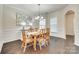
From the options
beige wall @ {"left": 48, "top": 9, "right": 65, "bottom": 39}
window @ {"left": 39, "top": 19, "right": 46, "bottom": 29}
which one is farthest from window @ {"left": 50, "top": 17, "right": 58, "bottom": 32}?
window @ {"left": 39, "top": 19, "right": 46, "bottom": 29}

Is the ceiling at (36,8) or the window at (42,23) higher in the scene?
the ceiling at (36,8)

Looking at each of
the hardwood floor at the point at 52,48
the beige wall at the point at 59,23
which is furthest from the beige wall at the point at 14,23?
the hardwood floor at the point at 52,48

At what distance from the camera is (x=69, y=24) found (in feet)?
6.54

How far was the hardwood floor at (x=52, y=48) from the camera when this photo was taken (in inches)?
73.9

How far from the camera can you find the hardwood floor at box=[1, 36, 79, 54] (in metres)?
1.88

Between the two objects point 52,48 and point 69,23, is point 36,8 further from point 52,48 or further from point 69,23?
point 52,48

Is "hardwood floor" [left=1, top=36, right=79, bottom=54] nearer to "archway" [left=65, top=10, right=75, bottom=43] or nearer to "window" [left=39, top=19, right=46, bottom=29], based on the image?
"archway" [left=65, top=10, right=75, bottom=43]

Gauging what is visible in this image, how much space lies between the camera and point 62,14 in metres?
2.03

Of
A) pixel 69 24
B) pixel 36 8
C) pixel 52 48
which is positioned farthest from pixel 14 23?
pixel 69 24

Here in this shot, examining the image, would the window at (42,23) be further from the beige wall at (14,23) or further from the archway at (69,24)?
the archway at (69,24)

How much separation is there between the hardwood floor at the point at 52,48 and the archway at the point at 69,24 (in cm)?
3

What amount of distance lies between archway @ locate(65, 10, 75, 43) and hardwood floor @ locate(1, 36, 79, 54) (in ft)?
0.09

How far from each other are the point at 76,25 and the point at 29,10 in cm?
113

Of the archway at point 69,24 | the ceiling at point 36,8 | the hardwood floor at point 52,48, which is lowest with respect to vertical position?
the hardwood floor at point 52,48
